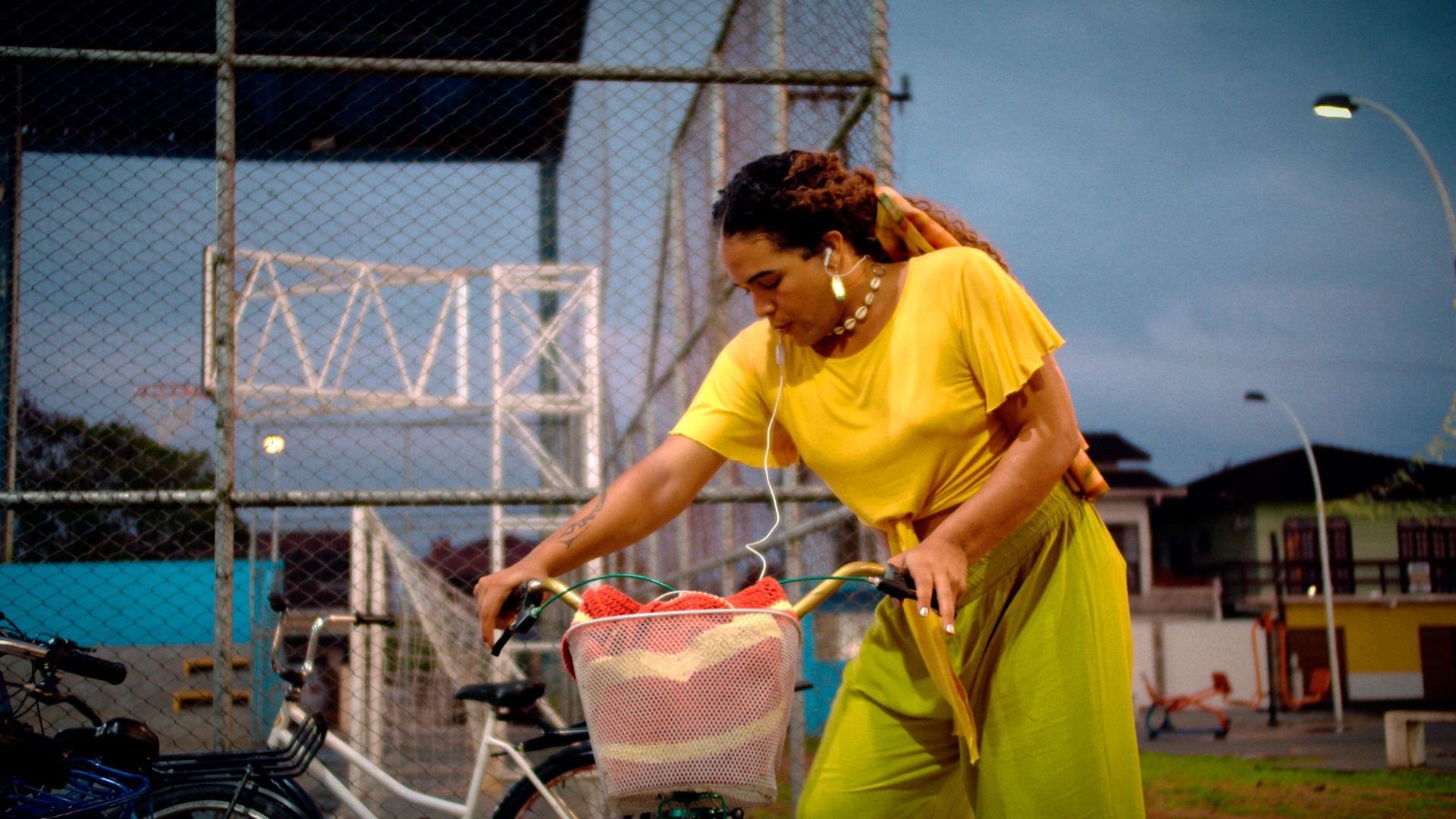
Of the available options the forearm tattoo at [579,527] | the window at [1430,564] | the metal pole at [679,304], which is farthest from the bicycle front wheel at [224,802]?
the window at [1430,564]

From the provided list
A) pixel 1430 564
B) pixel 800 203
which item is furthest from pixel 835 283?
pixel 1430 564

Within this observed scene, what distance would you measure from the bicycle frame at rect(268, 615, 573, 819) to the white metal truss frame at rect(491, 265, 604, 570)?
97 cm

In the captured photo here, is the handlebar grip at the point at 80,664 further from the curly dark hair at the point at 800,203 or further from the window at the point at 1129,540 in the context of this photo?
the window at the point at 1129,540

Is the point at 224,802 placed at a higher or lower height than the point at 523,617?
lower

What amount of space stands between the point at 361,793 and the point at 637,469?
2554 mm

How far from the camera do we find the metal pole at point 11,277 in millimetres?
4090

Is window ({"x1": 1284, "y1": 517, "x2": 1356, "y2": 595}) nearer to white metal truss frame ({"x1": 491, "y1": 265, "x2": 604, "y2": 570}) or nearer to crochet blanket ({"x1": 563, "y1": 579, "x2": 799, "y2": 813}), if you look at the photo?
white metal truss frame ({"x1": 491, "y1": 265, "x2": 604, "y2": 570})

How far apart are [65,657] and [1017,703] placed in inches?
94.6

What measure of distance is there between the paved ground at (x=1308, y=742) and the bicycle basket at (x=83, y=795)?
25.0 ft

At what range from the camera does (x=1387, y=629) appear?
92.0 feet

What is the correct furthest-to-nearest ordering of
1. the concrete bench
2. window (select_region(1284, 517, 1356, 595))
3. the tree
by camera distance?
window (select_region(1284, 517, 1356, 595))
the concrete bench
the tree

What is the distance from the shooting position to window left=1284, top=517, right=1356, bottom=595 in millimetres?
30281

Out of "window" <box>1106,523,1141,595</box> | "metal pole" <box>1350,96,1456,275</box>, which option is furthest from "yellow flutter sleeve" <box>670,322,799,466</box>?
"window" <box>1106,523,1141,595</box>

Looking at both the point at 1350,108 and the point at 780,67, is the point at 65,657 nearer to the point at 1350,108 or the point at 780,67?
the point at 780,67
